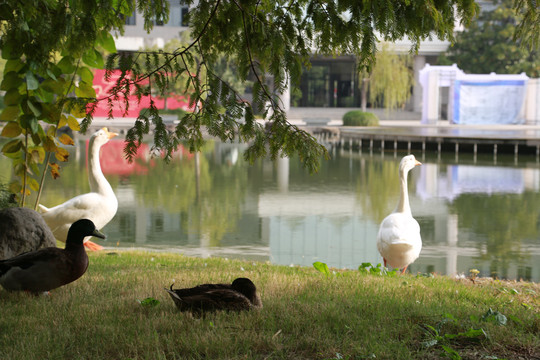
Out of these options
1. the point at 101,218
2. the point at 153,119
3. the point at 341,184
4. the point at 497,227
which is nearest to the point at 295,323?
the point at 153,119

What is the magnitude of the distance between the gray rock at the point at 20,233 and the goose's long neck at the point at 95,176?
2566 mm

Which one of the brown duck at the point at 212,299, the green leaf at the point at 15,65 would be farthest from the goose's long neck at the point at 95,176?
the brown duck at the point at 212,299

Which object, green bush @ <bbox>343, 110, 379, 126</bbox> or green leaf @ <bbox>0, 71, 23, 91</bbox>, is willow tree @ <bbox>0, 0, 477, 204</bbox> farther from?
green bush @ <bbox>343, 110, 379, 126</bbox>

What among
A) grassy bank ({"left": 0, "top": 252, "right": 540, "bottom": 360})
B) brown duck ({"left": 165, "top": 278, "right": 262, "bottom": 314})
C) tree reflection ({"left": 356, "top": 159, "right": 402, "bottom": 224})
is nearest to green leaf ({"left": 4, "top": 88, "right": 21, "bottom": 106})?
grassy bank ({"left": 0, "top": 252, "right": 540, "bottom": 360})

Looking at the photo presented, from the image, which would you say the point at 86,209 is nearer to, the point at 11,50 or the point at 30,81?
the point at 30,81

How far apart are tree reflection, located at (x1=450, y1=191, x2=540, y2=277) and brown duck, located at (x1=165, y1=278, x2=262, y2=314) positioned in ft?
21.2

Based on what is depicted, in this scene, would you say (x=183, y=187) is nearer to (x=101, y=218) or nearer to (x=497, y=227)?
(x=497, y=227)

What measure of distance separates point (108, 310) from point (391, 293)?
7.10ft

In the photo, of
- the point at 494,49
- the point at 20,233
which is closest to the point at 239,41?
the point at 20,233

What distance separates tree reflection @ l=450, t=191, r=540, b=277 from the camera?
11141 mm

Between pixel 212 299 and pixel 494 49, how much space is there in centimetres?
4855

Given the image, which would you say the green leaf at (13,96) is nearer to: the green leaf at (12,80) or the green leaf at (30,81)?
the green leaf at (12,80)

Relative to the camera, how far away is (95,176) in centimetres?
870

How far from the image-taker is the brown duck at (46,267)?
4637 mm
